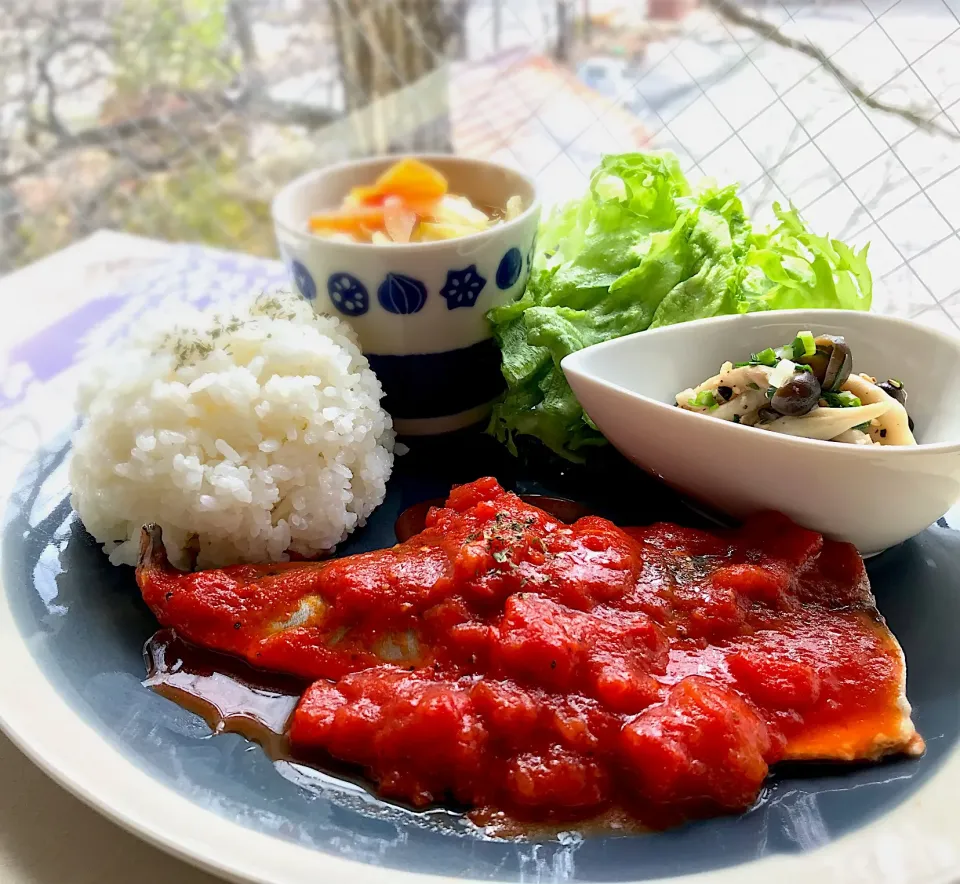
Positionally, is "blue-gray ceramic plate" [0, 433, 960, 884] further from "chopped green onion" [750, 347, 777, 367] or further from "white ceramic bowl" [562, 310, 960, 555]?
"chopped green onion" [750, 347, 777, 367]

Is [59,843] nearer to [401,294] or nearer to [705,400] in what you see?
[401,294]

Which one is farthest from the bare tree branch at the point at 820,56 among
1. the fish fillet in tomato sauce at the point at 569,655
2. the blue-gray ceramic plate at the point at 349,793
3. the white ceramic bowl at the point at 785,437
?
the fish fillet in tomato sauce at the point at 569,655


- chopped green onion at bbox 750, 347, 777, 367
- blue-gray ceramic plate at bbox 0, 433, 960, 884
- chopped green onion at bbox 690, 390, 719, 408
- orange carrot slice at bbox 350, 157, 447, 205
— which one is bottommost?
blue-gray ceramic plate at bbox 0, 433, 960, 884

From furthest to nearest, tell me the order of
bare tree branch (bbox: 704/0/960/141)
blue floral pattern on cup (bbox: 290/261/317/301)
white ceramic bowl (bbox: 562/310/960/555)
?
bare tree branch (bbox: 704/0/960/141) → blue floral pattern on cup (bbox: 290/261/317/301) → white ceramic bowl (bbox: 562/310/960/555)

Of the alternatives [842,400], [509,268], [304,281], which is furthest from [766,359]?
[304,281]

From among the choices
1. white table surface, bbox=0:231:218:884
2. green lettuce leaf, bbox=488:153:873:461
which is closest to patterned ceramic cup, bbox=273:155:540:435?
green lettuce leaf, bbox=488:153:873:461

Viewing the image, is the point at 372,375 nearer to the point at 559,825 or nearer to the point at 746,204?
the point at 559,825

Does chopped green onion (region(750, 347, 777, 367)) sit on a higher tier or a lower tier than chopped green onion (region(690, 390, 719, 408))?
higher
